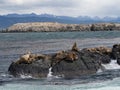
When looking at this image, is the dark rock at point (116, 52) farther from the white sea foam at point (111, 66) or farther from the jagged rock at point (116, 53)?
the white sea foam at point (111, 66)

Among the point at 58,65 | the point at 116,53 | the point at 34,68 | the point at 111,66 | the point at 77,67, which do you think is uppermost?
the point at 116,53

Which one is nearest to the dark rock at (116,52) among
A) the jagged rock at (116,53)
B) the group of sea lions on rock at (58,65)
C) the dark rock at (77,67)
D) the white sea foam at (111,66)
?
the jagged rock at (116,53)

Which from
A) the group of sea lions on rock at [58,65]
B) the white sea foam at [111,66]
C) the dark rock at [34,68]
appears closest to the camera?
the dark rock at [34,68]

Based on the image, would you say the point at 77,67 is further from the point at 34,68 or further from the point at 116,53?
the point at 116,53

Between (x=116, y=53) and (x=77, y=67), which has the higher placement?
(x=116, y=53)

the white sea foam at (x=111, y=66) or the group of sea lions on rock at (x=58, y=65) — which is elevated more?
the group of sea lions on rock at (x=58, y=65)

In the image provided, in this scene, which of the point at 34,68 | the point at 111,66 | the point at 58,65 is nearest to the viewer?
the point at 34,68

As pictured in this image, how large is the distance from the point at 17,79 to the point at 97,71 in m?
7.66

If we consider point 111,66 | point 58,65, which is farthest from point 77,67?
point 111,66

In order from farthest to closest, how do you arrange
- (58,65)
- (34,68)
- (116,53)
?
1. (116,53)
2. (58,65)
3. (34,68)

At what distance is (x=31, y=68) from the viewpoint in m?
41.3

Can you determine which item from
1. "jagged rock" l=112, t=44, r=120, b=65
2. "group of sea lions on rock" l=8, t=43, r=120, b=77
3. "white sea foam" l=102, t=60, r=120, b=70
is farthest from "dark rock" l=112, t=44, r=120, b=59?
"group of sea lions on rock" l=8, t=43, r=120, b=77

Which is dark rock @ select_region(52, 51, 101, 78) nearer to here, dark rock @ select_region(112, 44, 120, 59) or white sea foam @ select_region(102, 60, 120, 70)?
white sea foam @ select_region(102, 60, 120, 70)

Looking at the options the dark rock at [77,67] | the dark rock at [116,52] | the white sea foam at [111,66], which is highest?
the dark rock at [116,52]
